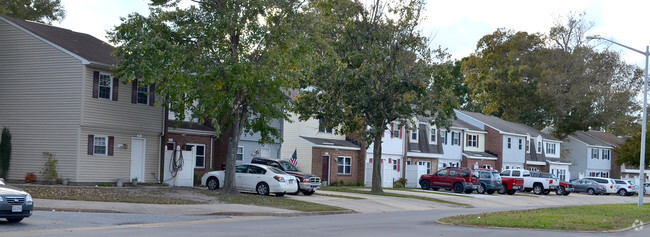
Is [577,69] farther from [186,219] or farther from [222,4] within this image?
[186,219]

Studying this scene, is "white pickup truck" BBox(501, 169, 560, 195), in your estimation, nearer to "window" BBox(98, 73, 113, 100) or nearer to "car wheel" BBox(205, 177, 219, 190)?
"car wheel" BBox(205, 177, 219, 190)

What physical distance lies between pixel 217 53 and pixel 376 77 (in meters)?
12.3

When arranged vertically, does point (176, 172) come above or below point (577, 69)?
below

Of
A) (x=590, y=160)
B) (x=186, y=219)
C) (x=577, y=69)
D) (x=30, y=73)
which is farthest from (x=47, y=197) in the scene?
(x=590, y=160)

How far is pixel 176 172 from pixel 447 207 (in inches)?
513

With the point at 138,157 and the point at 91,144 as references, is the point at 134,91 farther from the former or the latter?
the point at 91,144

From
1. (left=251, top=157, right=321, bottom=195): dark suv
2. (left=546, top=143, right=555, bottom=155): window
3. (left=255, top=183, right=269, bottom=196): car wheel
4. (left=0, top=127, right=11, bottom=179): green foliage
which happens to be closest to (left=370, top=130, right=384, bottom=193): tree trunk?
(left=251, top=157, right=321, bottom=195): dark suv

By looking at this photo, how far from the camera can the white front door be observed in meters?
34.6

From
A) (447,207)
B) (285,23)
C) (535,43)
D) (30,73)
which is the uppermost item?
(535,43)

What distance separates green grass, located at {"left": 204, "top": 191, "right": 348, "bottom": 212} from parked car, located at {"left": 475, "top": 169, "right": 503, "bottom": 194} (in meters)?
20.5

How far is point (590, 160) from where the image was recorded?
279 ft

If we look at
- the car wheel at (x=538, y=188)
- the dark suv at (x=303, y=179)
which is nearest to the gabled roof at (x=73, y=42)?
the dark suv at (x=303, y=179)

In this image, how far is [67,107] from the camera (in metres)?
32.0

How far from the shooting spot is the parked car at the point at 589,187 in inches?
2453
